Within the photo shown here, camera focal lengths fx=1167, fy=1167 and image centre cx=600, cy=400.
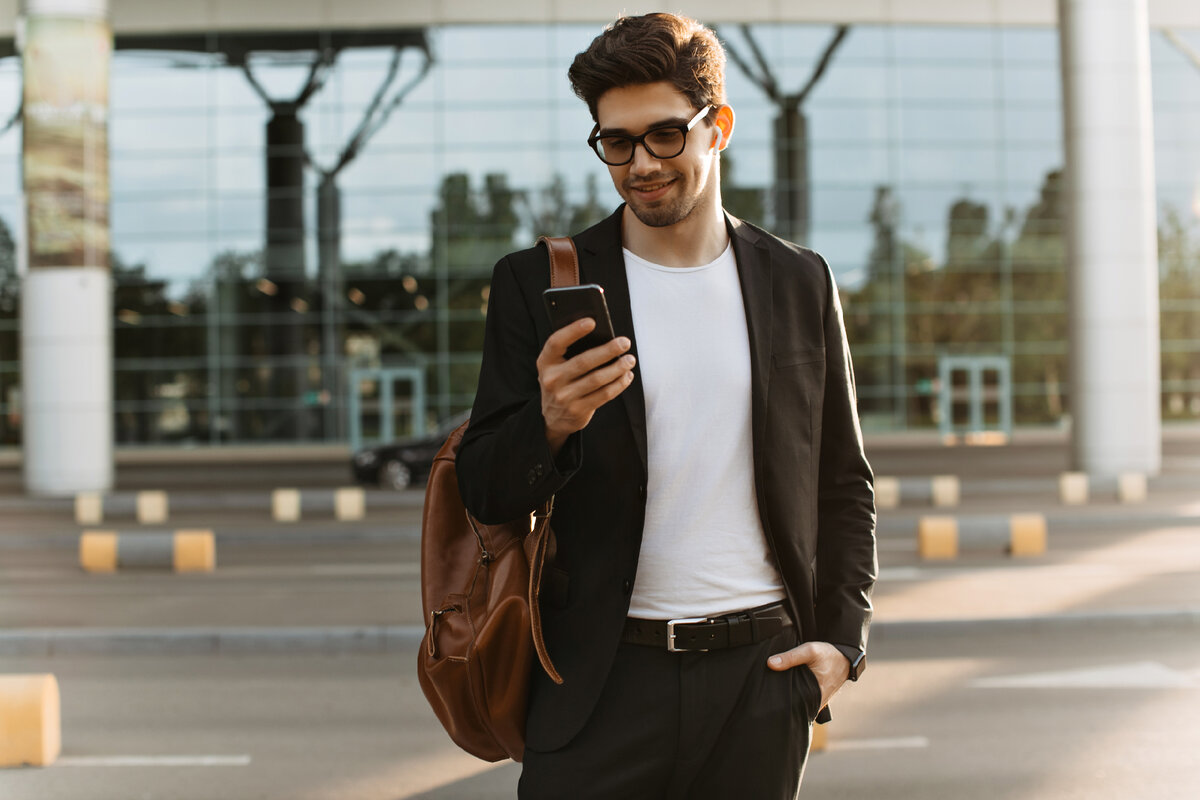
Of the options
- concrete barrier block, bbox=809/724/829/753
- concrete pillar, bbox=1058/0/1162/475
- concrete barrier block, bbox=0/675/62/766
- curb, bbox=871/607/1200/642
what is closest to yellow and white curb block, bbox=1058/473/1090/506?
concrete pillar, bbox=1058/0/1162/475

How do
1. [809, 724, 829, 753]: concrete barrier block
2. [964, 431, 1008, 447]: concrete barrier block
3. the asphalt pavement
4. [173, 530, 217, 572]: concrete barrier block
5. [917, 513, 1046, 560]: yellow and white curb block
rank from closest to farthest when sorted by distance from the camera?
the asphalt pavement → [809, 724, 829, 753]: concrete barrier block → [917, 513, 1046, 560]: yellow and white curb block → [173, 530, 217, 572]: concrete barrier block → [964, 431, 1008, 447]: concrete barrier block

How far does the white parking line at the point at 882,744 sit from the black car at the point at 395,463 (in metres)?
17.2

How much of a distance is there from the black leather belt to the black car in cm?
2092

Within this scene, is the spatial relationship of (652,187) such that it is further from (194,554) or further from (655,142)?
(194,554)

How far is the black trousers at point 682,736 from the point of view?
2.11 metres

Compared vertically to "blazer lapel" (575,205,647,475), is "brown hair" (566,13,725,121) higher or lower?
higher

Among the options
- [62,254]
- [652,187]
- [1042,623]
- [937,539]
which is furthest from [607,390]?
[62,254]

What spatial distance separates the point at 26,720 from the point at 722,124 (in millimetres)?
5305

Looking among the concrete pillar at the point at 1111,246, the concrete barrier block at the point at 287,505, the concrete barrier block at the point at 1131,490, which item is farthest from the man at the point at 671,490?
the concrete pillar at the point at 1111,246

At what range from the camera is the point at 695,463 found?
2186mm

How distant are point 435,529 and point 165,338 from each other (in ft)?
119

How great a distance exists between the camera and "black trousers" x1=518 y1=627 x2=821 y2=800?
2107mm

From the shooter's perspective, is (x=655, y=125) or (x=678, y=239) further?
(x=678, y=239)

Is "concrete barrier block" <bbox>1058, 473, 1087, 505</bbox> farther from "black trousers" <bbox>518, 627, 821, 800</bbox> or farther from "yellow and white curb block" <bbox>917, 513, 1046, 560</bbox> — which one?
"black trousers" <bbox>518, 627, 821, 800</bbox>
